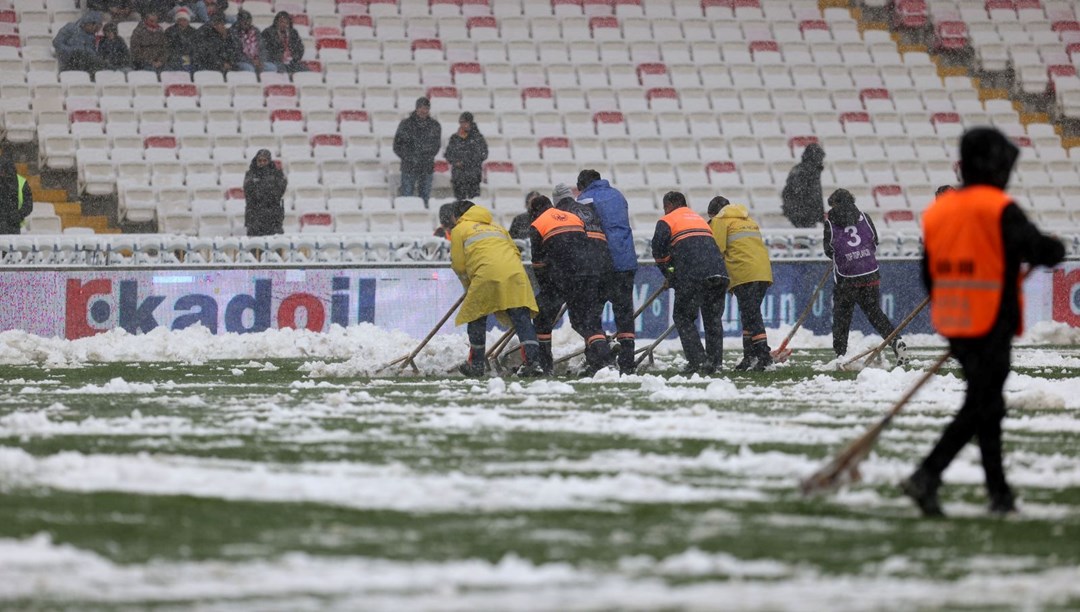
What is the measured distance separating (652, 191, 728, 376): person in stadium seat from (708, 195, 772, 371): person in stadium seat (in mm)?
612

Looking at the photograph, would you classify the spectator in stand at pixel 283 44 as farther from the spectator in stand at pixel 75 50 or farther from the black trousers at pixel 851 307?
the black trousers at pixel 851 307

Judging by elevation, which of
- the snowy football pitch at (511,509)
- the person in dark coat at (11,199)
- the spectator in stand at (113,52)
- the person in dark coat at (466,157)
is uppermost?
the spectator in stand at (113,52)

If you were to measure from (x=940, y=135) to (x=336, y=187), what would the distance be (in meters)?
9.79

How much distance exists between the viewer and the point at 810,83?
26.9 meters

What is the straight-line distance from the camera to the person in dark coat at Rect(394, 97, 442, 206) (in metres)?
22.0

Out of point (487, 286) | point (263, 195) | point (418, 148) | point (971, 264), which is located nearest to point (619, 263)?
point (487, 286)

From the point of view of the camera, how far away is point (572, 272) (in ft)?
45.7

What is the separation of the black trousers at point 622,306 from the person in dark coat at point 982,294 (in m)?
8.35

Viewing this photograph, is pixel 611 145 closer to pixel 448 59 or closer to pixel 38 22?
pixel 448 59

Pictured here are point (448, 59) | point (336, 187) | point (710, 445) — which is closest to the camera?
point (710, 445)

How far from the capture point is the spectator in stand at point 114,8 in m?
24.7

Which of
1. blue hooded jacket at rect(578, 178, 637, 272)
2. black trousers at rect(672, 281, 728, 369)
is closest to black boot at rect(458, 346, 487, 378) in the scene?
blue hooded jacket at rect(578, 178, 637, 272)

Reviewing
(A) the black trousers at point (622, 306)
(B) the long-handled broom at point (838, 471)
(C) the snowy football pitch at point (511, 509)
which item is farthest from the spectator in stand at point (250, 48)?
(B) the long-handled broom at point (838, 471)

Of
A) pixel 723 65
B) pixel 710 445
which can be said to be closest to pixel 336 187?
pixel 723 65
